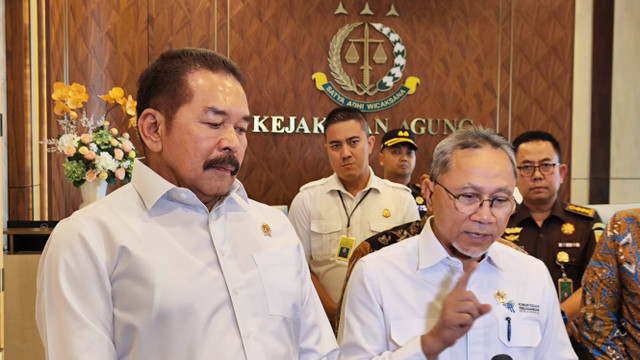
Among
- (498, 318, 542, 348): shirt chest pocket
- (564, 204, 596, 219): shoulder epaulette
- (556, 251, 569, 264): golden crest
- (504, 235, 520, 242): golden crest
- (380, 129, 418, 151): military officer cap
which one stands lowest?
(498, 318, 542, 348): shirt chest pocket

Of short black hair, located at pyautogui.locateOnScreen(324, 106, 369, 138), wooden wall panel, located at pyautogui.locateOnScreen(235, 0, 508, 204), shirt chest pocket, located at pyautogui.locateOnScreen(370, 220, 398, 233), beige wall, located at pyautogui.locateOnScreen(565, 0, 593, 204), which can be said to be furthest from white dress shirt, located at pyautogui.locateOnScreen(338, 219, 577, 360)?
Result: beige wall, located at pyautogui.locateOnScreen(565, 0, 593, 204)

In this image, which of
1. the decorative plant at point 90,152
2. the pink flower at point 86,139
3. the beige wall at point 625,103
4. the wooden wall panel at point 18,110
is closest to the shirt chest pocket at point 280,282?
the decorative plant at point 90,152

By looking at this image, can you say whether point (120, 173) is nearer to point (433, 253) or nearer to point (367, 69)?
point (433, 253)

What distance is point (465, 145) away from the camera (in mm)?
1676

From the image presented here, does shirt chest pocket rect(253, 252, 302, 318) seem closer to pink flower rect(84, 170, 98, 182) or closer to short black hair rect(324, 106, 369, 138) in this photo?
short black hair rect(324, 106, 369, 138)

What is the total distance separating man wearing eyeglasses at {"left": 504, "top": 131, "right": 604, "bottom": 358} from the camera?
2.70 metres

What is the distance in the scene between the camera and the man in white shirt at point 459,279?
Answer: 5.32 feet

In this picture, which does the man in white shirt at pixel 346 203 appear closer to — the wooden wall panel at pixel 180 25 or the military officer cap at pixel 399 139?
the military officer cap at pixel 399 139

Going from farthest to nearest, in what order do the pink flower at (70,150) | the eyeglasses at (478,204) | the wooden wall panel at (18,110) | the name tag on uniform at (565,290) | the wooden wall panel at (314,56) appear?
1. the wooden wall panel at (314,56)
2. the wooden wall panel at (18,110)
3. the pink flower at (70,150)
4. the name tag on uniform at (565,290)
5. the eyeglasses at (478,204)

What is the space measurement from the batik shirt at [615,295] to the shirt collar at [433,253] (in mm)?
439

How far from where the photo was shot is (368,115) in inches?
229

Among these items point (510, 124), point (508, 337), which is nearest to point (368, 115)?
point (510, 124)

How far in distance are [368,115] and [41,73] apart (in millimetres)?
3163

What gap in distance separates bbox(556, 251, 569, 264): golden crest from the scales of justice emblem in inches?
132
